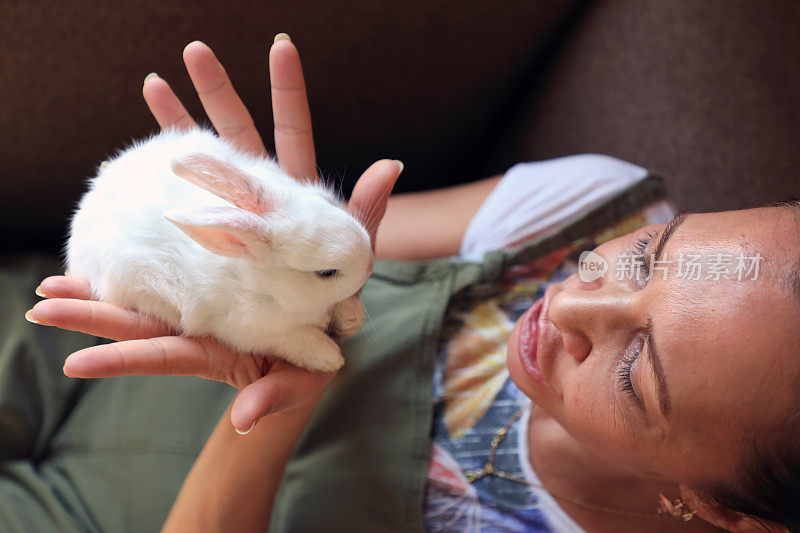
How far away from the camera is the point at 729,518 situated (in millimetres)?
748

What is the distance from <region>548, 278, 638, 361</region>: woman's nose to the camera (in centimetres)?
71

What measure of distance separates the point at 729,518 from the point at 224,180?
807 mm

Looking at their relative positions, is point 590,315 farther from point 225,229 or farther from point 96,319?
point 96,319

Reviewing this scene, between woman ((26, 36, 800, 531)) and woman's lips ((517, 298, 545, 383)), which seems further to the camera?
woman's lips ((517, 298, 545, 383))

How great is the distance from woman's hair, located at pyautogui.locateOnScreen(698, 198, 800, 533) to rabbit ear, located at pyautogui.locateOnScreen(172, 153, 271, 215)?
0.65m

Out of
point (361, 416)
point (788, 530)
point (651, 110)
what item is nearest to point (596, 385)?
point (788, 530)

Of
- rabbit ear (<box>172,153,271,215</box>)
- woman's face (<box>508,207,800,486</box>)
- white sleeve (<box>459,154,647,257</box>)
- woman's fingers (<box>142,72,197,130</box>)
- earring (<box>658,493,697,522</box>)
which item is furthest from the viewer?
white sleeve (<box>459,154,647,257</box>)

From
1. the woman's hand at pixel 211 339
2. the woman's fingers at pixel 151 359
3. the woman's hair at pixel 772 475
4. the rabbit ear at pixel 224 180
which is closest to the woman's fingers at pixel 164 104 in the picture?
the woman's hand at pixel 211 339

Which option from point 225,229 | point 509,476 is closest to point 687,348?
point 509,476

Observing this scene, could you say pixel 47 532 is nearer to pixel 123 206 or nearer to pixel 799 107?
pixel 123 206

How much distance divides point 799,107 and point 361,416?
111 cm

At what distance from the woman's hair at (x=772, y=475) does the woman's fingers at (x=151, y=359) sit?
0.69m

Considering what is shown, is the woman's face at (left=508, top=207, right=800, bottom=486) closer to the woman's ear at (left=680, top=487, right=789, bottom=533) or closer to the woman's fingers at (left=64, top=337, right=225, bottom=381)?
the woman's ear at (left=680, top=487, right=789, bottom=533)

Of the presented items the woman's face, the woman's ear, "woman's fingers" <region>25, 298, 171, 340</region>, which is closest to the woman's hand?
"woman's fingers" <region>25, 298, 171, 340</region>
